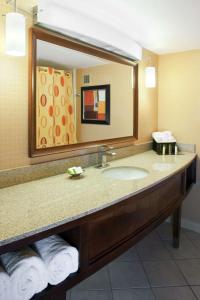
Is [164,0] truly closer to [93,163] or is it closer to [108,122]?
[108,122]

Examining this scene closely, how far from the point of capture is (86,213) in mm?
1120

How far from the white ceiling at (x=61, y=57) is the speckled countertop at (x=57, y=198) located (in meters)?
0.76

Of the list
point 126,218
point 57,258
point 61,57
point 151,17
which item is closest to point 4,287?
point 57,258

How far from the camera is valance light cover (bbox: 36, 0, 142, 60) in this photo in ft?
4.91

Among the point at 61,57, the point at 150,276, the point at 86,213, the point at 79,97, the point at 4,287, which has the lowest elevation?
the point at 150,276

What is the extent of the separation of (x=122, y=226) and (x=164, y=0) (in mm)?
1377

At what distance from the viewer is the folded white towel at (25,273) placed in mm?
934

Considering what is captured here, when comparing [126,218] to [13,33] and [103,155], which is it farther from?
[13,33]

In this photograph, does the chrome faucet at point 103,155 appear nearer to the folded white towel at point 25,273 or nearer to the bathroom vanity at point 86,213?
the bathroom vanity at point 86,213

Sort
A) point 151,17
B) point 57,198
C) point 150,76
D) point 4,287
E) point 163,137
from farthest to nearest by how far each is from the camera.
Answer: point 163,137 → point 150,76 → point 151,17 → point 57,198 → point 4,287

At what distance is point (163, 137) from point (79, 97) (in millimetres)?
1182

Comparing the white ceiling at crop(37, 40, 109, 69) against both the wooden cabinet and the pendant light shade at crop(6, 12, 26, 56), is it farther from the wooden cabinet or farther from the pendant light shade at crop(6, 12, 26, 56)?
the wooden cabinet

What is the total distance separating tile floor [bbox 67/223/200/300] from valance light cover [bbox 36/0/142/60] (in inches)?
71.6

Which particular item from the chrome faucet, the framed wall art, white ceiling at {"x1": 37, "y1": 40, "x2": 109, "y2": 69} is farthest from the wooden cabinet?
white ceiling at {"x1": 37, "y1": 40, "x2": 109, "y2": 69}
